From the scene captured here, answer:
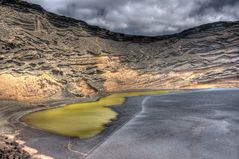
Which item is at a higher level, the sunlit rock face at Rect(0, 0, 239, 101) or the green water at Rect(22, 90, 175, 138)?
the sunlit rock face at Rect(0, 0, 239, 101)

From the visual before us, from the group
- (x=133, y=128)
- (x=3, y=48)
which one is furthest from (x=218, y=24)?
(x=133, y=128)

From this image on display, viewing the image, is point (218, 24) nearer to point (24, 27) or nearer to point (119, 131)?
point (24, 27)

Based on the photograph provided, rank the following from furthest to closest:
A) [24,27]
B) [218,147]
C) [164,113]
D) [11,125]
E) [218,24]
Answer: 1. [218,24]
2. [24,27]
3. [164,113]
4. [11,125]
5. [218,147]

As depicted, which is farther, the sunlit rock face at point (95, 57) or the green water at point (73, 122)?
the sunlit rock face at point (95, 57)

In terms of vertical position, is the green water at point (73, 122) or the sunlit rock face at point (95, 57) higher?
the sunlit rock face at point (95, 57)

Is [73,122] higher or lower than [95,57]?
lower

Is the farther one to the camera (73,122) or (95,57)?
(95,57)

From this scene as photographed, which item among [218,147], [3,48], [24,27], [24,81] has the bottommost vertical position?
[218,147]

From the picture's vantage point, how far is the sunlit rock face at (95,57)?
39219 millimetres

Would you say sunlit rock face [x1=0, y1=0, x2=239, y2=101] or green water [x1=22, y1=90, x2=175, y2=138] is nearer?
green water [x1=22, y1=90, x2=175, y2=138]

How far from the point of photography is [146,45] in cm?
6694

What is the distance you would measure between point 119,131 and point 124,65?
41698 millimetres

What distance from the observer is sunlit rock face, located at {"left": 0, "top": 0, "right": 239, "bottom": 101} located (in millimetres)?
39219

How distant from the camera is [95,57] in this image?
5375cm
